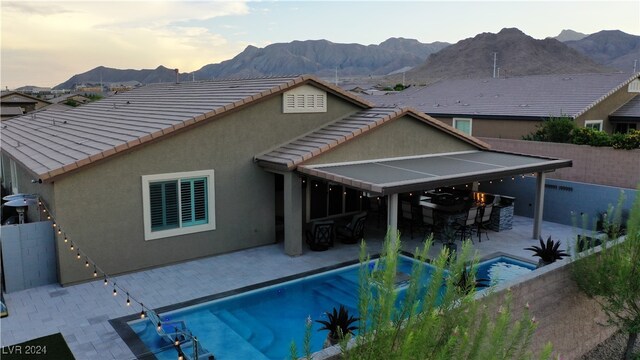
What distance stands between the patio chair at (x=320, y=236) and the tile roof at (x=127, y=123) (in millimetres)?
4888

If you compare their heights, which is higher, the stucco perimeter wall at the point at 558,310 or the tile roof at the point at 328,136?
the tile roof at the point at 328,136

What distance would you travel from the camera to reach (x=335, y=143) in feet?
56.7

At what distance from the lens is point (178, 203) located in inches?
625

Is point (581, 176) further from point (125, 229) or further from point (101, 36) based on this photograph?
point (101, 36)

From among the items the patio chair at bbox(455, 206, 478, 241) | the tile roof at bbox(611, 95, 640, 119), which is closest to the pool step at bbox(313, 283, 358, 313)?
the patio chair at bbox(455, 206, 478, 241)

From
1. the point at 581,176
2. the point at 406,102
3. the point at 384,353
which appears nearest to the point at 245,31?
the point at 406,102

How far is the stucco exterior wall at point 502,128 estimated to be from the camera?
31.0 meters

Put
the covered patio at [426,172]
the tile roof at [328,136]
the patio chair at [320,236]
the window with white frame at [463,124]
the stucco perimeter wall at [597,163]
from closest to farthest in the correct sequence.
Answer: the covered patio at [426,172]
the tile roof at [328,136]
the patio chair at [320,236]
the stucco perimeter wall at [597,163]
the window with white frame at [463,124]

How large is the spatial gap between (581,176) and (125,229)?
21.2m

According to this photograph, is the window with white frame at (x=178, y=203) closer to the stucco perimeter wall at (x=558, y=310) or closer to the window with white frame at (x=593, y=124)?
the stucco perimeter wall at (x=558, y=310)

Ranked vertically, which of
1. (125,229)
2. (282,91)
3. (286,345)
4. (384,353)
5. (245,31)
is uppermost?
(245,31)

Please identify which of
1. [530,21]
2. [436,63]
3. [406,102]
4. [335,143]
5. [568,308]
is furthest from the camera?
[436,63]

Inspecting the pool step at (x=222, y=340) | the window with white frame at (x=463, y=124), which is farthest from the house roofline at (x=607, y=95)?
the pool step at (x=222, y=340)

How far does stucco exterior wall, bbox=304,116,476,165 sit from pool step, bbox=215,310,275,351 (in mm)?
5678
